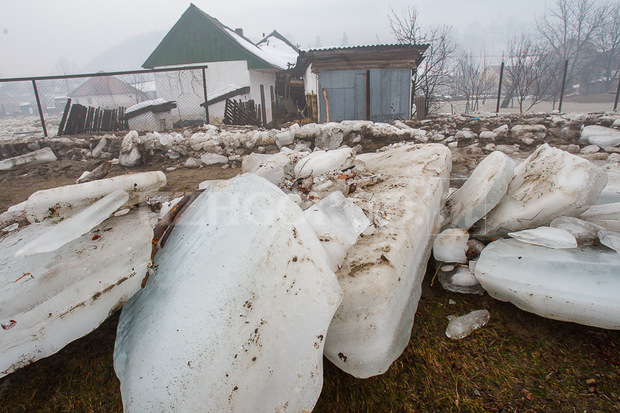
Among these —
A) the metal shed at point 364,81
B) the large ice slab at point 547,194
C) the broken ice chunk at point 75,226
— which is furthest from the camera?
the metal shed at point 364,81

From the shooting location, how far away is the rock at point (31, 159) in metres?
5.15

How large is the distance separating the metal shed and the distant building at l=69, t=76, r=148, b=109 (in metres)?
7.13

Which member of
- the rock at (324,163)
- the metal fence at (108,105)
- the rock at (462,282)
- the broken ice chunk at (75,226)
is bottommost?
the rock at (462,282)

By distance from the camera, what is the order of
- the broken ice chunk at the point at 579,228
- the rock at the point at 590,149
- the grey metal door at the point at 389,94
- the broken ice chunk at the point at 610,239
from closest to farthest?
the broken ice chunk at the point at 610,239
the broken ice chunk at the point at 579,228
the rock at the point at 590,149
the grey metal door at the point at 389,94

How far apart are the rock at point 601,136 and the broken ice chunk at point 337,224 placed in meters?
5.02

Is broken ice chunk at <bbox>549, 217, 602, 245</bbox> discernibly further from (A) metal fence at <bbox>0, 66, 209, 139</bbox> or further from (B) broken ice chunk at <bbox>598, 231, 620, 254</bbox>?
(A) metal fence at <bbox>0, 66, 209, 139</bbox>

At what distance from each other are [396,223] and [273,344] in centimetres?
80

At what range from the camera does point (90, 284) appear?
3.69ft

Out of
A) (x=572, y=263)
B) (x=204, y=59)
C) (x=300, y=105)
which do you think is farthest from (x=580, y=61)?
(x=572, y=263)

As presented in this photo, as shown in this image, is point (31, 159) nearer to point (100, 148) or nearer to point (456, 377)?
point (100, 148)

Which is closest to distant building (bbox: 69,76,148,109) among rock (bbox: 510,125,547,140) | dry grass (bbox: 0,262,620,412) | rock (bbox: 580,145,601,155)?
rock (bbox: 510,125,547,140)

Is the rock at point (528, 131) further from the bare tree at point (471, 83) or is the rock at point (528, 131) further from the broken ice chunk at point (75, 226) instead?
the bare tree at point (471, 83)

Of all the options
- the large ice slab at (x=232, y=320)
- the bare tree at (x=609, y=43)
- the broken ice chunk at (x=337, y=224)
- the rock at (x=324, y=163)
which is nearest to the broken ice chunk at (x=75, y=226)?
the large ice slab at (x=232, y=320)

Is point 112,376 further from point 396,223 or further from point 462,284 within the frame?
point 462,284
